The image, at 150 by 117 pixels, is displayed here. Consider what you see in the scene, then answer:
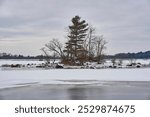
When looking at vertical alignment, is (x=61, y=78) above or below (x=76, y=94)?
above

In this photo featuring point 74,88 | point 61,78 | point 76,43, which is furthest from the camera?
point 76,43

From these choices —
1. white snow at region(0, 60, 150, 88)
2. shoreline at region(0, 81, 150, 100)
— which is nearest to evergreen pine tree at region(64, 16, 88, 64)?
white snow at region(0, 60, 150, 88)

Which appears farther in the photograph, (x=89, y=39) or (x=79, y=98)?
(x=89, y=39)

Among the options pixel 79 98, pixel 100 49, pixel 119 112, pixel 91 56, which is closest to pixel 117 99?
pixel 79 98

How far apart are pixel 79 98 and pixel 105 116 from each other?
6324 mm

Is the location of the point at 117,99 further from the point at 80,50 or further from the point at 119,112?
the point at 80,50

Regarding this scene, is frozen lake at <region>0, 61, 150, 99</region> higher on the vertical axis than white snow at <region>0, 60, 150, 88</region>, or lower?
lower

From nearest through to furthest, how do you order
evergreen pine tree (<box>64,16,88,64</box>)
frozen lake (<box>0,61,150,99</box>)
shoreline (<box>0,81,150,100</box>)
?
shoreline (<box>0,81,150,100</box>) < frozen lake (<box>0,61,150,99</box>) < evergreen pine tree (<box>64,16,88,64</box>)

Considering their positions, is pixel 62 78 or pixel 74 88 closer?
pixel 74 88

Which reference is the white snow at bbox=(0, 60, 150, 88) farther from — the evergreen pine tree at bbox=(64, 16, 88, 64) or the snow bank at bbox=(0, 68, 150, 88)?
the evergreen pine tree at bbox=(64, 16, 88, 64)

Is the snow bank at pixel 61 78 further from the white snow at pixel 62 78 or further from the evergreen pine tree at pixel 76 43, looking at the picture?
the evergreen pine tree at pixel 76 43

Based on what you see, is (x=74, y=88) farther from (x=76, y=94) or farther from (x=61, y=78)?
(x=61, y=78)

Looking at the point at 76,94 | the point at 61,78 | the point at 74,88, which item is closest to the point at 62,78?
the point at 61,78

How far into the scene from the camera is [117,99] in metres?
17.6
